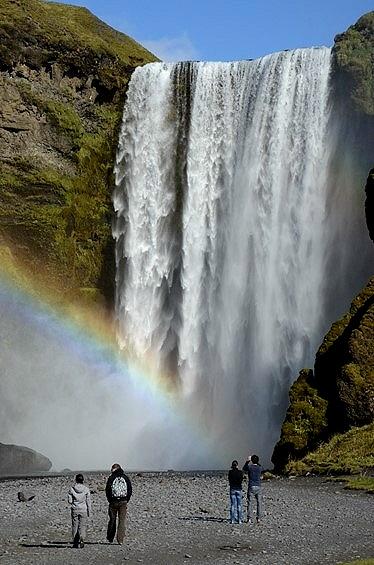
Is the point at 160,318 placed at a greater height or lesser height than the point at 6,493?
greater

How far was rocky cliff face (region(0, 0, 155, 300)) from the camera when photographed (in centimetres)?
5859

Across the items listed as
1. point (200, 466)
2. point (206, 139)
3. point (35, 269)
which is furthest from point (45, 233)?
point (200, 466)

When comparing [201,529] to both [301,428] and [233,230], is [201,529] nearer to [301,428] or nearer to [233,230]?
[301,428]

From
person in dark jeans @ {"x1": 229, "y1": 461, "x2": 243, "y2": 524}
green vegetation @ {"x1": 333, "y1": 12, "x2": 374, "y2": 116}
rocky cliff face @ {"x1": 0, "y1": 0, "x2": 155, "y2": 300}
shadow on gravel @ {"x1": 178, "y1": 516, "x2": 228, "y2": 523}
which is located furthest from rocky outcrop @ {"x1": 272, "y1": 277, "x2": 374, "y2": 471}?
rocky cliff face @ {"x1": 0, "y1": 0, "x2": 155, "y2": 300}

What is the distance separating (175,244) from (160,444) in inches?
547

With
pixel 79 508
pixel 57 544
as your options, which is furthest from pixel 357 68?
pixel 79 508

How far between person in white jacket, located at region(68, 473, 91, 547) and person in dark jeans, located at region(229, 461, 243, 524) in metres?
4.08

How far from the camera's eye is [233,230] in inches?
2179

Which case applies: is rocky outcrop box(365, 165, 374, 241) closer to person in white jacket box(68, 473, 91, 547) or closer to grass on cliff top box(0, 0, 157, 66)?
person in white jacket box(68, 473, 91, 547)

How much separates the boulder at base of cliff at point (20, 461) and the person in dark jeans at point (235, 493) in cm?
2406

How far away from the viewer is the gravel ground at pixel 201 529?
17328 millimetres

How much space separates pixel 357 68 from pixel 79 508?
41.9m

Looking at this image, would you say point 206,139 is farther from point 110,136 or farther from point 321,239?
point 321,239

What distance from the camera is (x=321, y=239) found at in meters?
52.9
